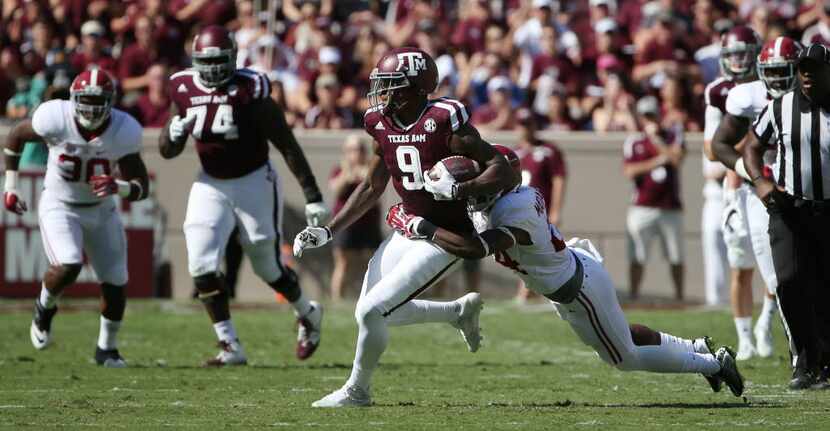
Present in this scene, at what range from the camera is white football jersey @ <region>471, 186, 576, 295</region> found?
6.41m

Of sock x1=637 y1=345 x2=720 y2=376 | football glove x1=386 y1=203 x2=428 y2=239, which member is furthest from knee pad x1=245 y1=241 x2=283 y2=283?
sock x1=637 y1=345 x2=720 y2=376

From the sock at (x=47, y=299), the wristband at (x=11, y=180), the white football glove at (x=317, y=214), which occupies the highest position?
the wristband at (x=11, y=180)

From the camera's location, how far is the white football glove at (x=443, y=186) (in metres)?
6.20

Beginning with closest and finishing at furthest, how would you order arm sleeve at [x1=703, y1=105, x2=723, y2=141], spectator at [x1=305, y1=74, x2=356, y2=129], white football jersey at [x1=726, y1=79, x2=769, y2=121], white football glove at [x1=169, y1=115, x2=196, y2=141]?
white football jersey at [x1=726, y1=79, x2=769, y2=121] < white football glove at [x1=169, y1=115, x2=196, y2=141] < arm sleeve at [x1=703, y1=105, x2=723, y2=141] < spectator at [x1=305, y1=74, x2=356, y2=129]

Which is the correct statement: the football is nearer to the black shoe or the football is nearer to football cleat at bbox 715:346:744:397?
football cleat at bbox 715:346:744:397

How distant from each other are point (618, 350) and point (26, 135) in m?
4.24

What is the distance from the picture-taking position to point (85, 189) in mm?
8930

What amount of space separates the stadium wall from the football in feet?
26.3

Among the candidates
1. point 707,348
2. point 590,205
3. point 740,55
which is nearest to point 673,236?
point 590,205

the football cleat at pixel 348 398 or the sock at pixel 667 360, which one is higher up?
the sock at pixel 667 360

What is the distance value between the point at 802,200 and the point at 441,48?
881 centimetres

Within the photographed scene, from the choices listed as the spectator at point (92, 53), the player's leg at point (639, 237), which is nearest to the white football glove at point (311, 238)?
the player's leg at point (639, 237)

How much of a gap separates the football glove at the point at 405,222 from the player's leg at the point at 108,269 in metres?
2.95

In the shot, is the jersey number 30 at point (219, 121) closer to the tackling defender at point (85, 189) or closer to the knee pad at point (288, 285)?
the tackling defender at point (85, 189)
